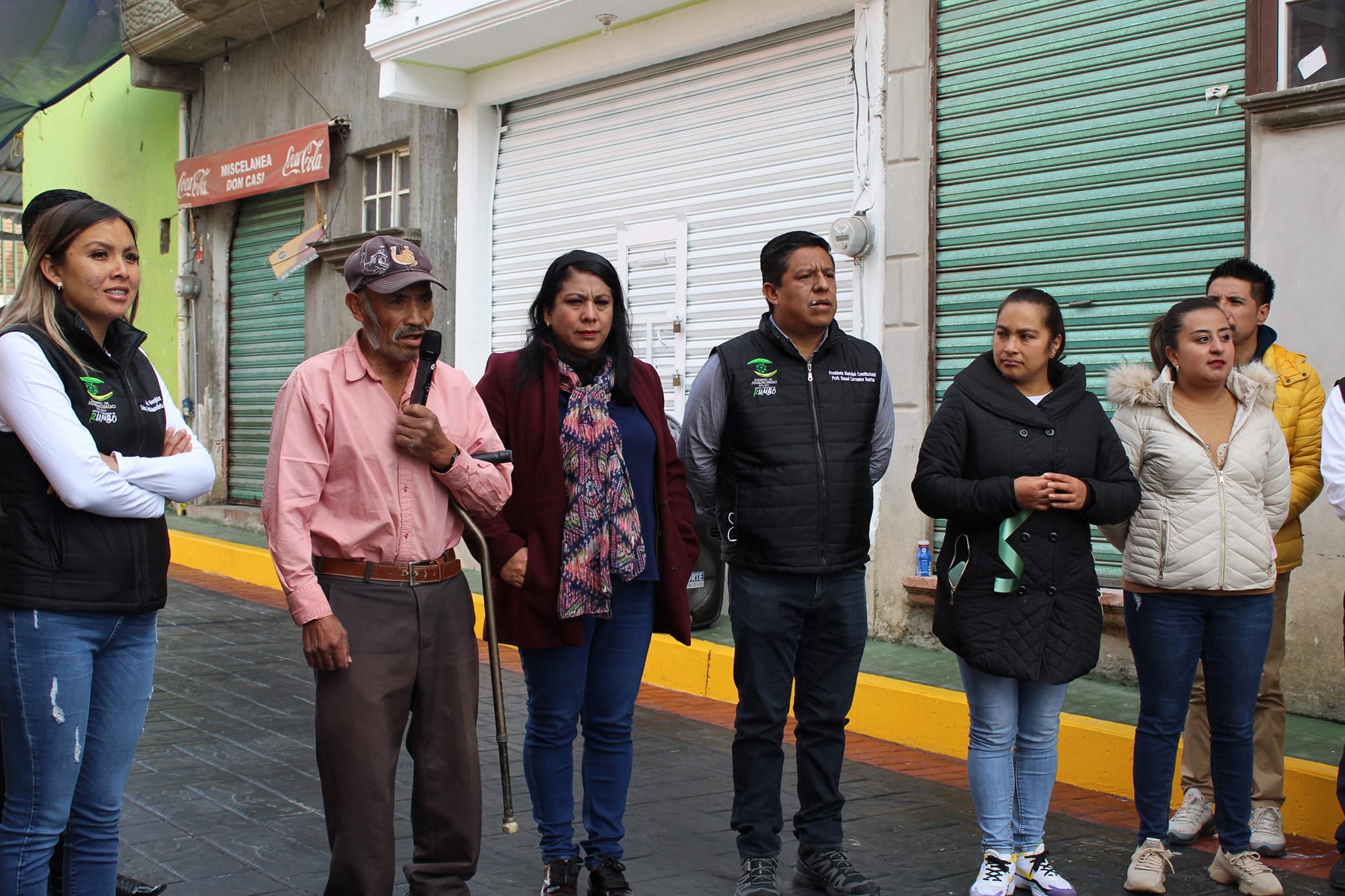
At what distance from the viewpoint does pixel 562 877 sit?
14.0 feet

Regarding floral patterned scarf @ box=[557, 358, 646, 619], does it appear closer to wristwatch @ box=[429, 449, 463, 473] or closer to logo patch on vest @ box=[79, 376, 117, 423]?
wristwatch @ box=[429, 449, 463, 473]

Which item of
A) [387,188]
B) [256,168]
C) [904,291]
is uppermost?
[256,168]

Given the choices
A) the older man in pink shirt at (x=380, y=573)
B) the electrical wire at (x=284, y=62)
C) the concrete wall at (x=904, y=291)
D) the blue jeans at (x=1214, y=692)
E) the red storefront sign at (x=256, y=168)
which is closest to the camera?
the older man in pink shirt at (x=380, y=573)

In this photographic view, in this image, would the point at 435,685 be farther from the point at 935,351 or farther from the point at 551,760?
the point at 935,351

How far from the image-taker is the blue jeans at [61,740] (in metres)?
3.41

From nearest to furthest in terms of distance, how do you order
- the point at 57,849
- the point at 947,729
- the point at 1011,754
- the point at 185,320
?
the point at 57,849, the point at 1011,754, the point at 947,729, the point at 185,320

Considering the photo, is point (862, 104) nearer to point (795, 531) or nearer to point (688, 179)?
point (688, 179)

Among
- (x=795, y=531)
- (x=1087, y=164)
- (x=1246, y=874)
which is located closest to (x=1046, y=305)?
(x=795, y=531)

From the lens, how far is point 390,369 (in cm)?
382

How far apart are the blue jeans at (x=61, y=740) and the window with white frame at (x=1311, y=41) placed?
597 centimetres

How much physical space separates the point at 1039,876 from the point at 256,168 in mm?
13530

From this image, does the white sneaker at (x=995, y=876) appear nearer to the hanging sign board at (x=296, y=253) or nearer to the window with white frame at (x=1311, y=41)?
the window with white frame at (x=1311, y=41)

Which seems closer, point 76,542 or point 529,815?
point 76,542

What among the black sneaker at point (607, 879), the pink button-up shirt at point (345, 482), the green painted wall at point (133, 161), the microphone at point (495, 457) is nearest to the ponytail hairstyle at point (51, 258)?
the pink button-up shirt at point (345, 482)
